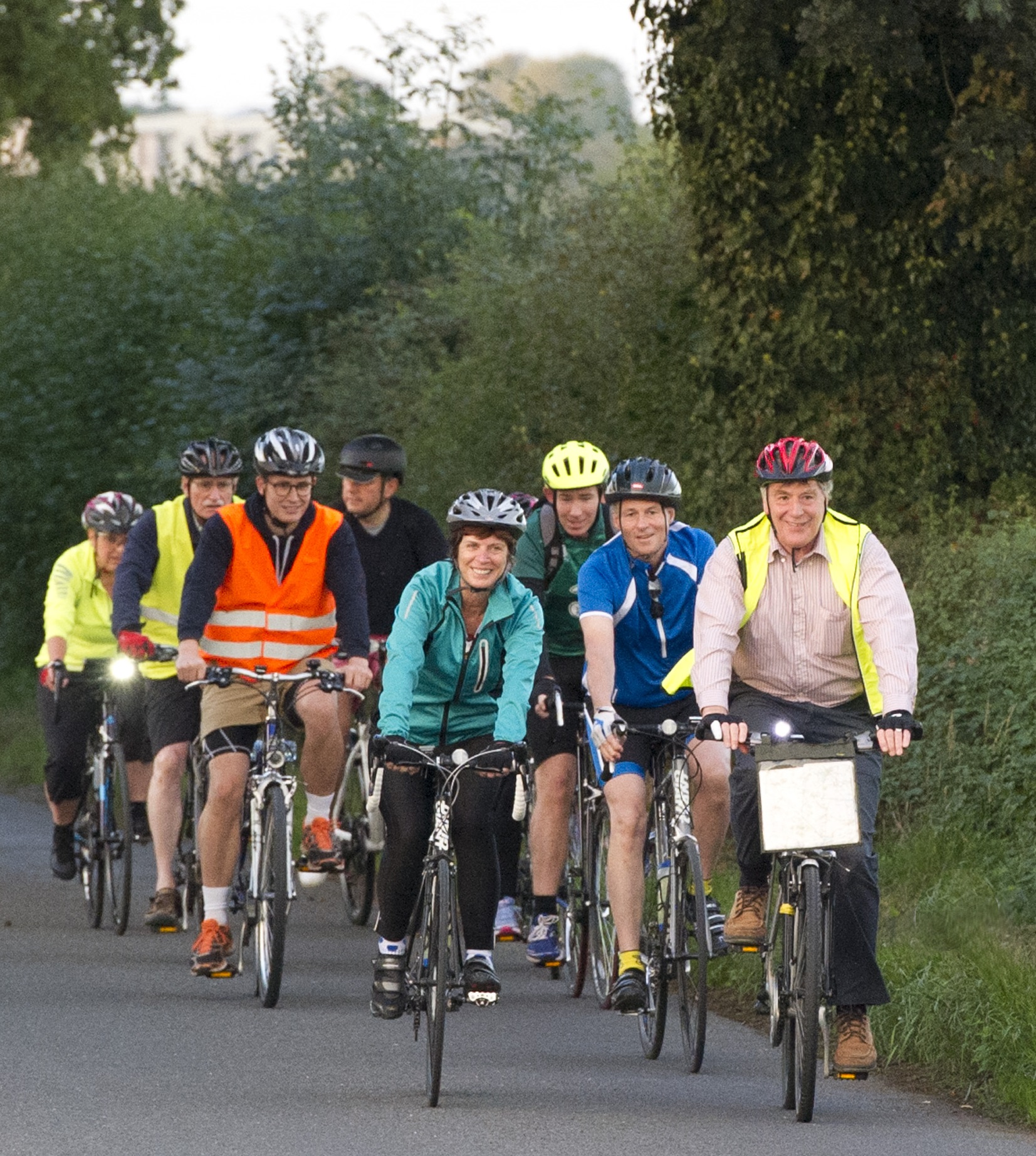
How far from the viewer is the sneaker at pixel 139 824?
12.0 metres

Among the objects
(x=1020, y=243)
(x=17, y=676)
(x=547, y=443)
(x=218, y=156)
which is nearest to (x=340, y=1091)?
(x=1020, y=243)

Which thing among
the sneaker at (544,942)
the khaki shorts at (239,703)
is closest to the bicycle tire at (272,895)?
the khaki shorts at (239,703)

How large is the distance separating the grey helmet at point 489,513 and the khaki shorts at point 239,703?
2.03 metres

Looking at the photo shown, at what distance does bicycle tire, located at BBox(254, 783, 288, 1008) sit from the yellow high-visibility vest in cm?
236

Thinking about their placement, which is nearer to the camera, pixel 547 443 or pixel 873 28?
pixel 873 28

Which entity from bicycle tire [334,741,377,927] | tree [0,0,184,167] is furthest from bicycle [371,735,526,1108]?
tree [0,0,184,167]

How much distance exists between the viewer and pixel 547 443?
1875 centimetres

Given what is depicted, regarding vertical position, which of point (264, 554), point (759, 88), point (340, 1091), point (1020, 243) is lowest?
point (340, 1091)

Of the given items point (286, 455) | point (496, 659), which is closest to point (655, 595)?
point (496, 659)

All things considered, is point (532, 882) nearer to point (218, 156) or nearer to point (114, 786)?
point (114, 786)

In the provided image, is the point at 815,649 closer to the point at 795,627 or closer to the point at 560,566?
the point at 795,627

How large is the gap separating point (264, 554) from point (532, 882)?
5.99ft

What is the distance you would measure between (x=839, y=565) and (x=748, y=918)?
132cm

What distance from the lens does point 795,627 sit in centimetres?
803
